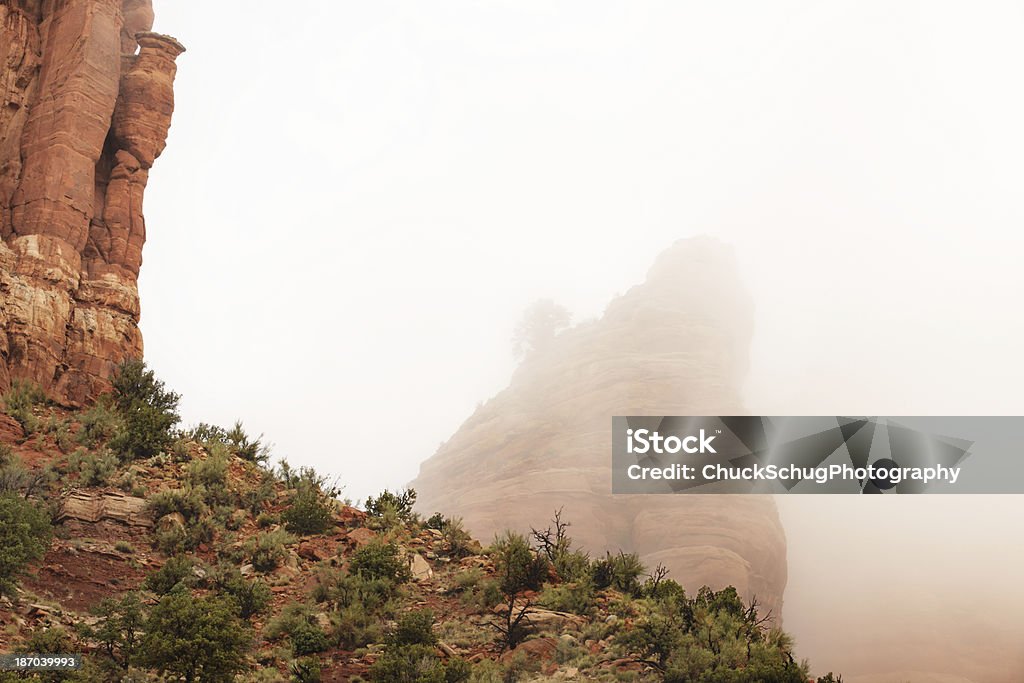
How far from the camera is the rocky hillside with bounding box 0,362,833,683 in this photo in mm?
13422

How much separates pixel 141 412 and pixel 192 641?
11.2 meters

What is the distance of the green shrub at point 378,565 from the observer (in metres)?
18.4

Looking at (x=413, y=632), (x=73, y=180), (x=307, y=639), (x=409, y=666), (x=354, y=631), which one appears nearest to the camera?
(x=409, y=666)

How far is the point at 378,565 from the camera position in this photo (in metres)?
18.6

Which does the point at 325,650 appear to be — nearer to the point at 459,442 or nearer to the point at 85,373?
the point at 85,373

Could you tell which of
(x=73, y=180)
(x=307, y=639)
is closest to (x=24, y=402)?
(x=73, y=180)

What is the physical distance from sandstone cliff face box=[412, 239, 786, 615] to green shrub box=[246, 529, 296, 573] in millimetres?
39565

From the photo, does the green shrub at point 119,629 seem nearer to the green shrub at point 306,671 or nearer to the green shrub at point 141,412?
the green shrub at point 306,671

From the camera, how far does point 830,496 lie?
3863 inches

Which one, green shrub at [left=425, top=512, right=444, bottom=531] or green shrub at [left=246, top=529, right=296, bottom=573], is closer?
green shrub at [left=246, top=529, right=296, bottom=573]

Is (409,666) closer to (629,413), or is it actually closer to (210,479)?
(210,479)

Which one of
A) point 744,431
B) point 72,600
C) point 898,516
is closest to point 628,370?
point 744,431

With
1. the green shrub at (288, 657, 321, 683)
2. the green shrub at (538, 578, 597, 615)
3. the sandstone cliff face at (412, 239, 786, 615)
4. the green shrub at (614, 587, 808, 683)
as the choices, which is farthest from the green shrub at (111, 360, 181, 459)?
the sandstone cliff face at (412, 239, 786, 615)

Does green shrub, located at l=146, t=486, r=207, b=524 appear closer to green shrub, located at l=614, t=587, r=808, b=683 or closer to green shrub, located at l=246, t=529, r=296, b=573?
green shrub, located at l=246, t=529, r=296, b=573
